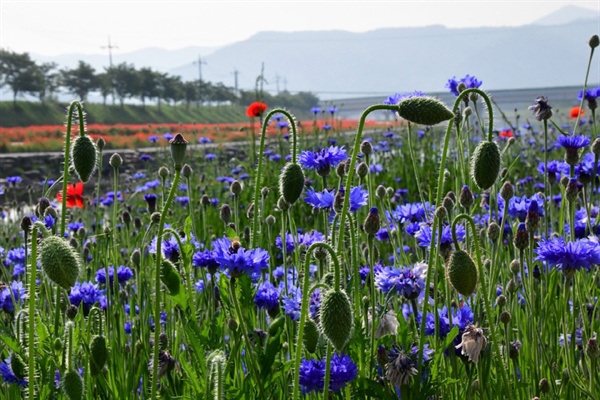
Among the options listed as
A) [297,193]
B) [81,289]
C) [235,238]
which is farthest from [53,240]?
[81,289]

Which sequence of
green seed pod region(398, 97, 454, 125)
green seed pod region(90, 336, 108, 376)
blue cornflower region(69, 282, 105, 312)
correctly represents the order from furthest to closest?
1. blue cornflower region(69, 282, 105, 312)
2. green seed pod region(90, 336, 108, 376)
3. green seed pod region(398, 97, 454, 125)

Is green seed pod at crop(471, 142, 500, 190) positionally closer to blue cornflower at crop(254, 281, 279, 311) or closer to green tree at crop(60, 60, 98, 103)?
blue cornflower at crop(254, 281, 279, 311)

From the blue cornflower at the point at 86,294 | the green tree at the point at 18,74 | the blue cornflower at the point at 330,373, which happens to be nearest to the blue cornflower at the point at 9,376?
the blue cornflower at the point at 86,294

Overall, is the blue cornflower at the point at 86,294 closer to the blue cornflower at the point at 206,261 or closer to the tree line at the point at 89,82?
the blue cornflower at the point at 206,261

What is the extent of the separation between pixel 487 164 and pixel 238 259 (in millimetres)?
633

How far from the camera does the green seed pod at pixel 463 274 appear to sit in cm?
138

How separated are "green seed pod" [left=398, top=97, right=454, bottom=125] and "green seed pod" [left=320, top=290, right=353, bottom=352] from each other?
0.33 m

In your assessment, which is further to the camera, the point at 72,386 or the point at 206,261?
the point at 206,261

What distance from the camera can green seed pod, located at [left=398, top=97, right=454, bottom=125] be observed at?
117 centimetres

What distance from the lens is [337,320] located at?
1231 mm

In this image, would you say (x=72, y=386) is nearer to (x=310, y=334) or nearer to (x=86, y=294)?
(x=310, y=334)

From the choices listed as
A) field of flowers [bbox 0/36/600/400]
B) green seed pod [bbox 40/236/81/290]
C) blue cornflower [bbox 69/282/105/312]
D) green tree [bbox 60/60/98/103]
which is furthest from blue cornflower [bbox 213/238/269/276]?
green tree [bbox 60/60/98/103]

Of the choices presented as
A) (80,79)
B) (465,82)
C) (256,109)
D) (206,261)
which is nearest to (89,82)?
(80,79)

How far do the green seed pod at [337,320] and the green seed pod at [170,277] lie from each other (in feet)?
1.58
